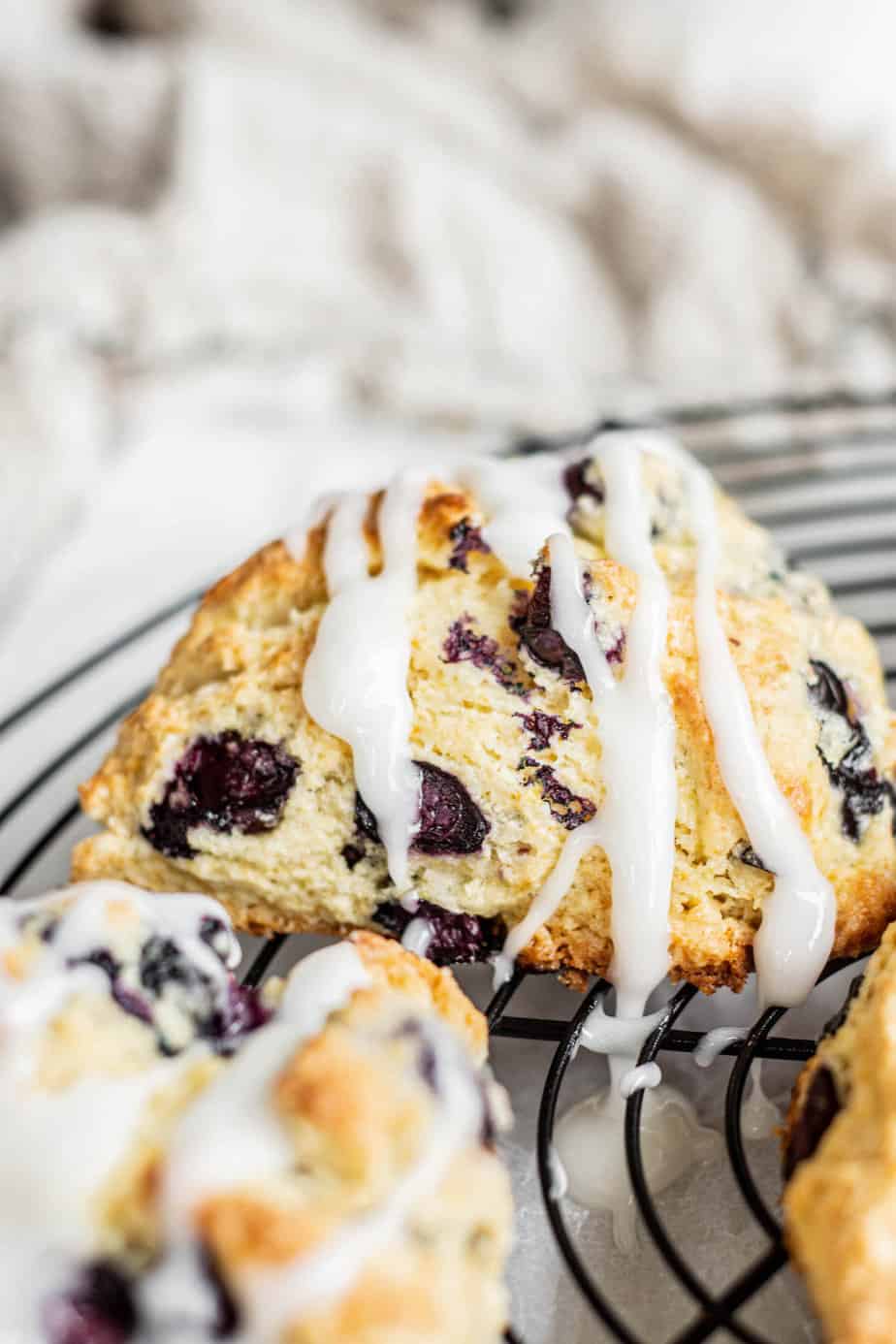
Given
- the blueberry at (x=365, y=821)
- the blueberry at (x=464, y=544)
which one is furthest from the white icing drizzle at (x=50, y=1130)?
the blueberry at (x=464, y=544)

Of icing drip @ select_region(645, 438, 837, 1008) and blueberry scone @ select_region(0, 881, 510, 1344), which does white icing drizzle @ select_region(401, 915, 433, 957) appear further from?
icing drip @ select_region(645, 438, 837, 1008)

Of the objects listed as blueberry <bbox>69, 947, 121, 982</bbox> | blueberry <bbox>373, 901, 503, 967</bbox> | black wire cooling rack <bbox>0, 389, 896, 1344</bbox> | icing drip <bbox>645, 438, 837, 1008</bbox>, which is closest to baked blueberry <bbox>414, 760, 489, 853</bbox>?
blueberry <bbox>373, 901, 503, 967</bbox>

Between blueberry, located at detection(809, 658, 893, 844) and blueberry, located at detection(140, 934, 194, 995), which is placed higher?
blueberry, located at detection(809, 658, 893, 844)

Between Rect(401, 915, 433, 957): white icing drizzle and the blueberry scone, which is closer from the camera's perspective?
the blueberry scone

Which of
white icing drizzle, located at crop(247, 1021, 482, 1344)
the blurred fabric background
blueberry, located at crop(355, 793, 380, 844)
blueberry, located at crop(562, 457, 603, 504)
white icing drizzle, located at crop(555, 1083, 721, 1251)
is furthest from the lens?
the blurred fabric background

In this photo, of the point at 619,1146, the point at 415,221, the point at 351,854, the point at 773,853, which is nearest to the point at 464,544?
the point at 351,854

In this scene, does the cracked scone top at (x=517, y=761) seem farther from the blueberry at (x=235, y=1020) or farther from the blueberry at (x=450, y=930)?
the blueberry at (x=235, y=1020)

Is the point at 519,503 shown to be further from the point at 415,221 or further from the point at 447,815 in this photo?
the point at 415,221
